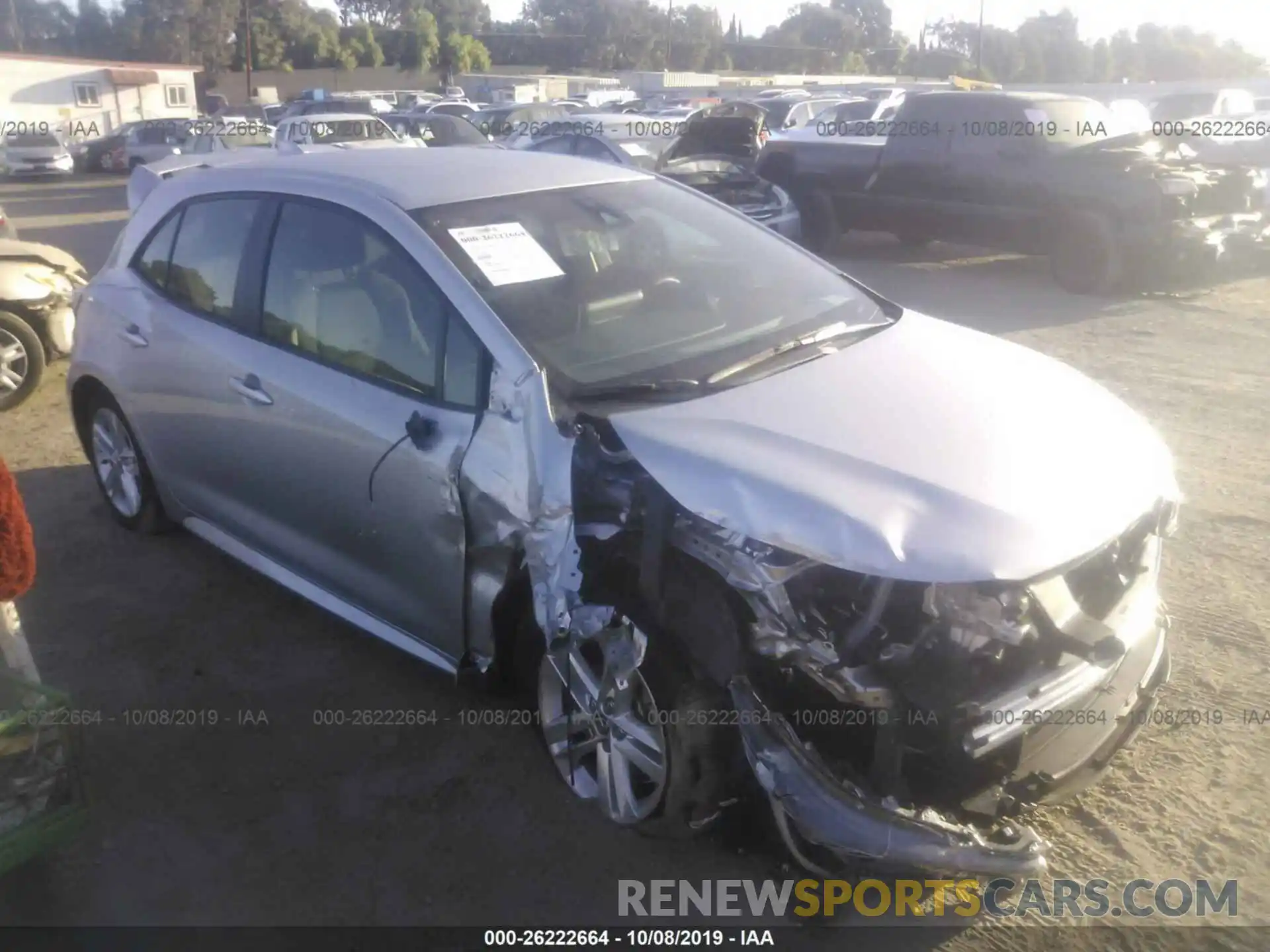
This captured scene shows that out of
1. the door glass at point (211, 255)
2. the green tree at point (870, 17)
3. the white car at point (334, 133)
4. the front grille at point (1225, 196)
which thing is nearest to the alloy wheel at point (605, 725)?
the door glass at point (211, 255)

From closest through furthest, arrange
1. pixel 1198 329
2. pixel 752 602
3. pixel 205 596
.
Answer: pixel 752 602, pixel 205 596, pixel 1198 329

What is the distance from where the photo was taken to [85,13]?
6506cm

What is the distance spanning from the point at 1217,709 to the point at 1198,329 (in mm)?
6141

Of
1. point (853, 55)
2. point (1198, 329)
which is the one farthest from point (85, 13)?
point (1198, 329)

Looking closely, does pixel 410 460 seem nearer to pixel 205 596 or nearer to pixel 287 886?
pixel 287 886

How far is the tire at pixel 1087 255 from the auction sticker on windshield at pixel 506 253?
8223 millimetres

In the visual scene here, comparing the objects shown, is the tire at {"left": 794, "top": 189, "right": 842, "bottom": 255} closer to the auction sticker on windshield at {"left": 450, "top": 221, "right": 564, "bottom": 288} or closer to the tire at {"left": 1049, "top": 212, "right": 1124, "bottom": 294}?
the tire at {"left": 1049, "top": 212, "right": 1124, "bottom": 294}

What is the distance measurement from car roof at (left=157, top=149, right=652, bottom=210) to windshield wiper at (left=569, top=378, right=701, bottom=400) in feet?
3.12

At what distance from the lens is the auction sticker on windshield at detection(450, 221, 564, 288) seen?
3.38 m

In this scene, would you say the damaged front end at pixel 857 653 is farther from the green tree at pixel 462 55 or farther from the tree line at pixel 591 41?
the green tree at pixel 462 55

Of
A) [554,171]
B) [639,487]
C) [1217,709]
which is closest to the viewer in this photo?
[639,487]

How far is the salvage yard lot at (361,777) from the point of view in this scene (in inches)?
118

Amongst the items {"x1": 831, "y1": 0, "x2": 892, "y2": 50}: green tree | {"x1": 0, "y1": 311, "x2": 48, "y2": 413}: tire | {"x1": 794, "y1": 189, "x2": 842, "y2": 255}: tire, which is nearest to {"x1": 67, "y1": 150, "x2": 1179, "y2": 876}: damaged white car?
{"x1": 0, "y1": 311, "x2": 48, "y2": 413}: tire

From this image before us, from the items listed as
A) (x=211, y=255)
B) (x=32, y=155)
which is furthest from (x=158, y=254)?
(x=32, y=155)
